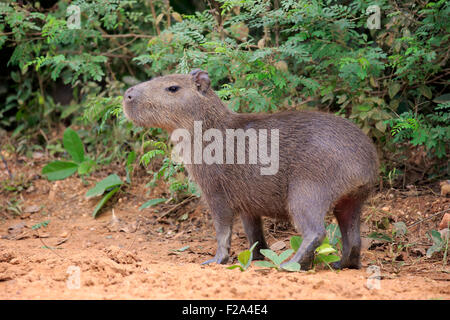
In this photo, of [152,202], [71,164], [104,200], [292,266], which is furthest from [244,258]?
[71,164]

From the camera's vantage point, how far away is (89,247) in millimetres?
5410

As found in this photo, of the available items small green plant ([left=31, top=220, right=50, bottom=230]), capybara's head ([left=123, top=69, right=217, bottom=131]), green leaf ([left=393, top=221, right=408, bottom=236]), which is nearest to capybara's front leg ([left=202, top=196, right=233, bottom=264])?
capybara's head ([left=123, top=69, right=217, bottom=131])

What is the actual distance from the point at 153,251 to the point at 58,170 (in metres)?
2.21

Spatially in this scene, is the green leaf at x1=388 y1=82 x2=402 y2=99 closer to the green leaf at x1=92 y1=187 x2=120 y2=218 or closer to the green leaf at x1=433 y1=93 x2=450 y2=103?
the green leaf at x1=433 y1=93 x2=450 y2=103

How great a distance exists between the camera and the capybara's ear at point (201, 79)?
4.63 metres

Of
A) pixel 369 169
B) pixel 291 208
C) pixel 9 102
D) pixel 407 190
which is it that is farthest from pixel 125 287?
pixel 9 102

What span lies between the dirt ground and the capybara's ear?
5.01 ft

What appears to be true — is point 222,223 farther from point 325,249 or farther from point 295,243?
point 325,249

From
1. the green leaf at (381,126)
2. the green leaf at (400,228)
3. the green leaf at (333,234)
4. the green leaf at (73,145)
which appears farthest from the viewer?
the green leaf at (73,145)

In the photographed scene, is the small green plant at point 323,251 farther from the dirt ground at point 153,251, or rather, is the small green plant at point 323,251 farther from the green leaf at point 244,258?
the green leaf at point 244,258

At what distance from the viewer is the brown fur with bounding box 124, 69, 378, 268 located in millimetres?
4125

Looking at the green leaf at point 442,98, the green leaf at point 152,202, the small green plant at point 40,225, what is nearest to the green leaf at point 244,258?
the green leaf at point 152,202

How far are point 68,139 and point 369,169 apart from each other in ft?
13.5

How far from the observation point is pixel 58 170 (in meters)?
6.76
